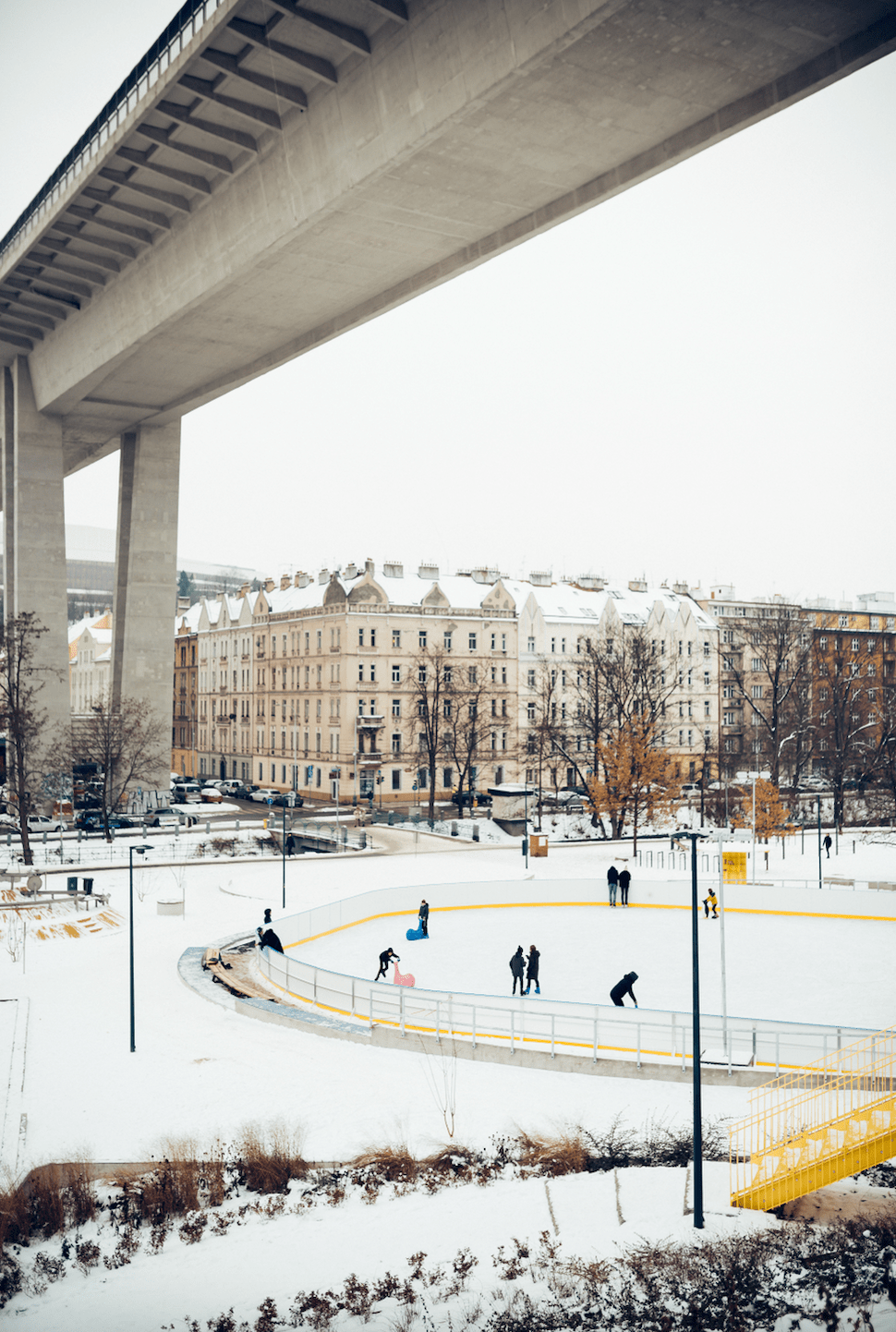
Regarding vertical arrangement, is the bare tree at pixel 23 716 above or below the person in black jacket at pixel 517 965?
above

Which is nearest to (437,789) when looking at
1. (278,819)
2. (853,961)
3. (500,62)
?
(278,819)

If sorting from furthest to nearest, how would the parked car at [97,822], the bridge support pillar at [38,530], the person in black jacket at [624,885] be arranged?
the bridge support pillar at [38,530] < the parked car at [97,822] < the person in black jacket at [624,885]

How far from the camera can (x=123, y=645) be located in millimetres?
55500

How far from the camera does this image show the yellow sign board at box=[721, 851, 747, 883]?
2580 cm

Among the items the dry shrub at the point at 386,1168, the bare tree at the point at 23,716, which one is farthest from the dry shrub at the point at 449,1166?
the bare tree at the point at 23,716

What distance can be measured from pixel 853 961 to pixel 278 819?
32.0m

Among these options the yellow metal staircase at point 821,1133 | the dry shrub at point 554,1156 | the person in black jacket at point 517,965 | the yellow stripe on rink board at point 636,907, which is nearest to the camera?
the yellow metal staircase at point 821,1133

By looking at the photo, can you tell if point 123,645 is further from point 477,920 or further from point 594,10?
point 594,10

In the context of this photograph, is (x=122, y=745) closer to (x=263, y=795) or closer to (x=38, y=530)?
(x=38, y=530)

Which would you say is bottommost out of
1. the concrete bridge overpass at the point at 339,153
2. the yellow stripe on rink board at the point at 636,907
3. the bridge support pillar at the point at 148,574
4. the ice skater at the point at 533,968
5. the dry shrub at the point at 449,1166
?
the yellow stripe on rink board at the point at 636,907

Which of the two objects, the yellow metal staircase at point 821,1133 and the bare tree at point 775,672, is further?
the bare tree at point 775,672

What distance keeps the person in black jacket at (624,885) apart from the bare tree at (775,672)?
2447 centimetres

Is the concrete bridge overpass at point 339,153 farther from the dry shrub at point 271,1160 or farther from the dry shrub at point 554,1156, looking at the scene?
the dry shrub at point 271,1160

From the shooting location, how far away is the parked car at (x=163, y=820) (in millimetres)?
48531
